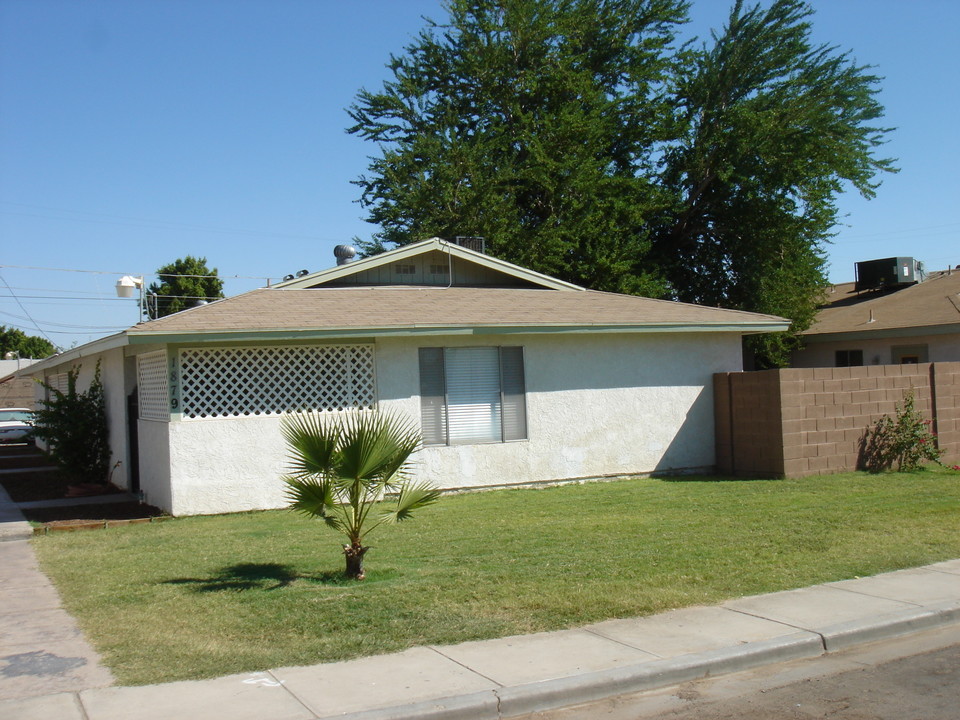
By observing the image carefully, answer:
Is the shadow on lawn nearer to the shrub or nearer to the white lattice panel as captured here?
the white lattice panel

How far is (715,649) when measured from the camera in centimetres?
646

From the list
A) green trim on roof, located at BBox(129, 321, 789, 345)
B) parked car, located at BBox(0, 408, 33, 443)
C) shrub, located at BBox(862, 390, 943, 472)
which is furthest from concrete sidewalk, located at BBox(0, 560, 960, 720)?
parked car, located at BBox(0, 408, 33, 443)

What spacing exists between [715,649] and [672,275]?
26.1m

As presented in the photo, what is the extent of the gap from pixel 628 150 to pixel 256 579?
83.4 feet

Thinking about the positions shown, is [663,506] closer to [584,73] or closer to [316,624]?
[316,624]

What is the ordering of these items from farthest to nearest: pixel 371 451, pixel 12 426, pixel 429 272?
pixel 12 426 → pixel 429 272 → pixel 371 451

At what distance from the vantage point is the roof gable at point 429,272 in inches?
647

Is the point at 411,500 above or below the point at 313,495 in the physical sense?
below

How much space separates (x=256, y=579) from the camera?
852cm

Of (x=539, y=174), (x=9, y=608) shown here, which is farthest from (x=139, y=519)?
(x=539, y=174)

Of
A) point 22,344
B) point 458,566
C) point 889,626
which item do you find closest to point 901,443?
point 889,626

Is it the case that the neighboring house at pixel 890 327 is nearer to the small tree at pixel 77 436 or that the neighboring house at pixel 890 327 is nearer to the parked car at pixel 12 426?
the small tree at pixel 77 436

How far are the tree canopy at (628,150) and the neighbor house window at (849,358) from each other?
5.27 ft

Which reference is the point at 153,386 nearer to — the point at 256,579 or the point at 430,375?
the point at 430,375
